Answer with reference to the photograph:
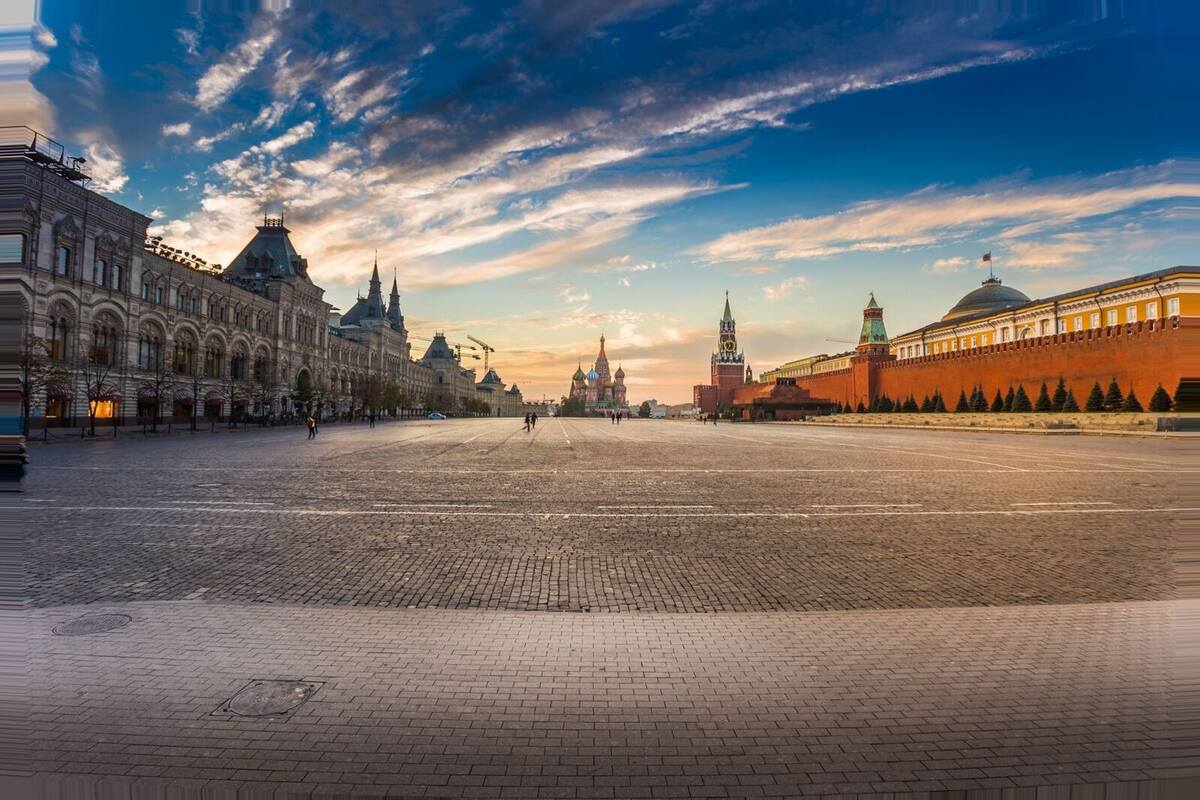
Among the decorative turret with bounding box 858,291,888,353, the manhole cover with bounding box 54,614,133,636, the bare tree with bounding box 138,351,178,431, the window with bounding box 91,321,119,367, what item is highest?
the decorative turret with bounding box 858,291,888,353

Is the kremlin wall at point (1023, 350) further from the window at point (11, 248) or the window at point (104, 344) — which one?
the window at point (104, 344)

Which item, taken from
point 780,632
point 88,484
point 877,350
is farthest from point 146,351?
point 877,350

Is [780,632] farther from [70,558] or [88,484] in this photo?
[88,484]

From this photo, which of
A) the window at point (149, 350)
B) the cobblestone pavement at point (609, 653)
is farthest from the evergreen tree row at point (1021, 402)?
the window at point (149, 350)

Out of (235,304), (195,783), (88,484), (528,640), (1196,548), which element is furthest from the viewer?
(235,304)

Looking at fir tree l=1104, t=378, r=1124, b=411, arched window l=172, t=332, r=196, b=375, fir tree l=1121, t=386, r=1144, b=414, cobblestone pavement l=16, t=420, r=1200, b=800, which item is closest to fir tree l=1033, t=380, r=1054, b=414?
fir tree l=1104, t=378, r=1124, b=411

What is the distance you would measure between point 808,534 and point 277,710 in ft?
25.1

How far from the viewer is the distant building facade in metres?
159

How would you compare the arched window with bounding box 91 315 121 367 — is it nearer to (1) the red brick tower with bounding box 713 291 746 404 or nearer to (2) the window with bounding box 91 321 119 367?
(2) the window with bounding box 91 321 119 367

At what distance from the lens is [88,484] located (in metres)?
14.2

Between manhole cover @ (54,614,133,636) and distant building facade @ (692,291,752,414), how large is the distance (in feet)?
503

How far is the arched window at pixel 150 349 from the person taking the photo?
41.8m

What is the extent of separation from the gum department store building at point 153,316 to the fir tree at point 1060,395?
58945 mm

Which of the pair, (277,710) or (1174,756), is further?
(277,710)
